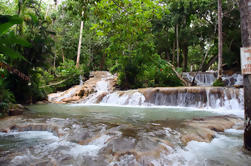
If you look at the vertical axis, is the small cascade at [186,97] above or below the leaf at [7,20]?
below

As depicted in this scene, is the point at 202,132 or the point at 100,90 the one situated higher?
the point at 100,90

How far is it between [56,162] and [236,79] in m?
16.7

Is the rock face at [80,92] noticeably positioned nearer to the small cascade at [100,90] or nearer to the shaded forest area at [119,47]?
the small cascade at [100,90]

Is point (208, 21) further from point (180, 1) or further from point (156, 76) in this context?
point (156, 76)

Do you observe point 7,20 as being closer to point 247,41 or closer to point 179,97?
point 247,41

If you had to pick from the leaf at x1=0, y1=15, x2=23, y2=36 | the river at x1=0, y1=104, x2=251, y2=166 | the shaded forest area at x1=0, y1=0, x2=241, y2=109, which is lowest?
the river at x1=0, y1=104, x2=251, y2=166

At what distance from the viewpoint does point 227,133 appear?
3686mm

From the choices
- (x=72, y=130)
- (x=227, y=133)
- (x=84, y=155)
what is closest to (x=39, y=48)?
(x=72, y=130)

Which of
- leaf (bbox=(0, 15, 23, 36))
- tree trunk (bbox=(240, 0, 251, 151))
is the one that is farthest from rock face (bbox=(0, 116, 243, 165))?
leaf (bbox=(0, 15, 23, 36))

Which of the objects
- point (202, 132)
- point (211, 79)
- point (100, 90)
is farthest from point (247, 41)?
point (211, 79)

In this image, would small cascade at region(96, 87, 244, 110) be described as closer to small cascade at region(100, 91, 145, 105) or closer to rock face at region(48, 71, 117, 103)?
small cascade at region(100, 91, 145, 105)

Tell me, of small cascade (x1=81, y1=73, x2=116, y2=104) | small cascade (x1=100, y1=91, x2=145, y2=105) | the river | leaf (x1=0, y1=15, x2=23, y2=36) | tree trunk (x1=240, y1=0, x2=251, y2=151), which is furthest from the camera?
small cascade (x1=81, y1=73, x2=116, y2=104)

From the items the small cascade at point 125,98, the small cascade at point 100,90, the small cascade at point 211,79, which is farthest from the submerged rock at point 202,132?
the small cascade at point 211,79

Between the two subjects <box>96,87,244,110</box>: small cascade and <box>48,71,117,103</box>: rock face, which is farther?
<box>48,71,117,103</box>: rock face
